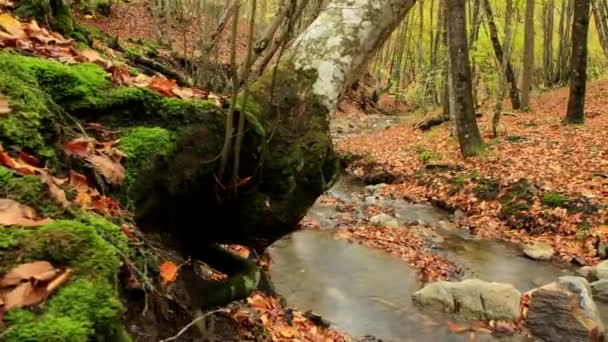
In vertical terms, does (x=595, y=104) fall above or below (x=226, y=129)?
below

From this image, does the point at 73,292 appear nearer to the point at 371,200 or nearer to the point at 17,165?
the point at 17,165

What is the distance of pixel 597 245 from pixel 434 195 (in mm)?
4265

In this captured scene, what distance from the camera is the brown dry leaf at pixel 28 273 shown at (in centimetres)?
159

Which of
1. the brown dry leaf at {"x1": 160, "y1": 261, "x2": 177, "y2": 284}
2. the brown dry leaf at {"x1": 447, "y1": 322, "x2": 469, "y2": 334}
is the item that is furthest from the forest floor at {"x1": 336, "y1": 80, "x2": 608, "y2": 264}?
the brown dry leaf at {"x1": 160, "y1": 261, "x2": 177, "y2": 284}

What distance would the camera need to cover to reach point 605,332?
22.5 ft

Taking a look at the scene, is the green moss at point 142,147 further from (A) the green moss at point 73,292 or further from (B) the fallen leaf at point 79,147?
(A) the green moss at point 73,292

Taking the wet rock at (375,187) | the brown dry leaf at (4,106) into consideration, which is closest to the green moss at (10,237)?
the brown dry leaf at (4,106)

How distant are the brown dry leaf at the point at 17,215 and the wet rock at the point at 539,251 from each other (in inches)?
367

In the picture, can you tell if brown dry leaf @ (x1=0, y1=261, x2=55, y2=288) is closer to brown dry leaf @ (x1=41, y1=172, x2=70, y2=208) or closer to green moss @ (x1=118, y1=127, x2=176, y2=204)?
brown dry leaf @ (x1=41, y1=172, x2=70, y2=208)

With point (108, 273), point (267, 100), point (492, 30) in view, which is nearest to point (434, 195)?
point (492, 30)

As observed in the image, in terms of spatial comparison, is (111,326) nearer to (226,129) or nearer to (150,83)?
(226,129)

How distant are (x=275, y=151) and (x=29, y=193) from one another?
6.11ft

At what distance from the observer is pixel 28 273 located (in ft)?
5.31

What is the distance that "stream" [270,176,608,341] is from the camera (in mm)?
6910
